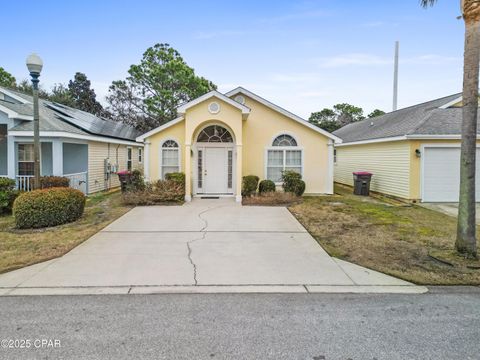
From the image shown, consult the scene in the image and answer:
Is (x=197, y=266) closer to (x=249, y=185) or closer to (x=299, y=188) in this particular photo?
(x=249, y=185)

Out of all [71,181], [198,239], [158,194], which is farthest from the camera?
[71,181]

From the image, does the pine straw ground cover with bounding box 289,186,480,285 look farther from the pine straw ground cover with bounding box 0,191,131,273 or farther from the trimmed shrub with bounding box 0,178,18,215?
the trimmed shrub with bounding box 0,178,18,215

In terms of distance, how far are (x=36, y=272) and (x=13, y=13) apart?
48.9 feet

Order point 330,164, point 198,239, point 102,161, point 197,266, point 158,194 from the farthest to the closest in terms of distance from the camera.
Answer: point 102,161 < point 330,164 < point 158,194 < point 198,239 < point 197,266

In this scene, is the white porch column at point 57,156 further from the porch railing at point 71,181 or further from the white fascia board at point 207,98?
the white fascia board at point 207,98

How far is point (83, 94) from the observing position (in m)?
43.5

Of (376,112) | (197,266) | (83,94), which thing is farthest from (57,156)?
(376,112)

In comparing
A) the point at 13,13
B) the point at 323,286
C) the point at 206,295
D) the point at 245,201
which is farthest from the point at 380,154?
the point at 13,13

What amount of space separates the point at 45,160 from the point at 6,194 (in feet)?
16.7

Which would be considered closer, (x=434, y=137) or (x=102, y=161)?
(x=434, y=137)

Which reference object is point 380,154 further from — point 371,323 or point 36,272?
point 36,272

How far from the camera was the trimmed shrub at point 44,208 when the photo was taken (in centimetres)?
764

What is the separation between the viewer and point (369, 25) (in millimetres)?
14797

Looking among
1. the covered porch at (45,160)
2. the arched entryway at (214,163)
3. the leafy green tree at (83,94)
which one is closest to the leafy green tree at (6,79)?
the leafy green tree at (83,94)
